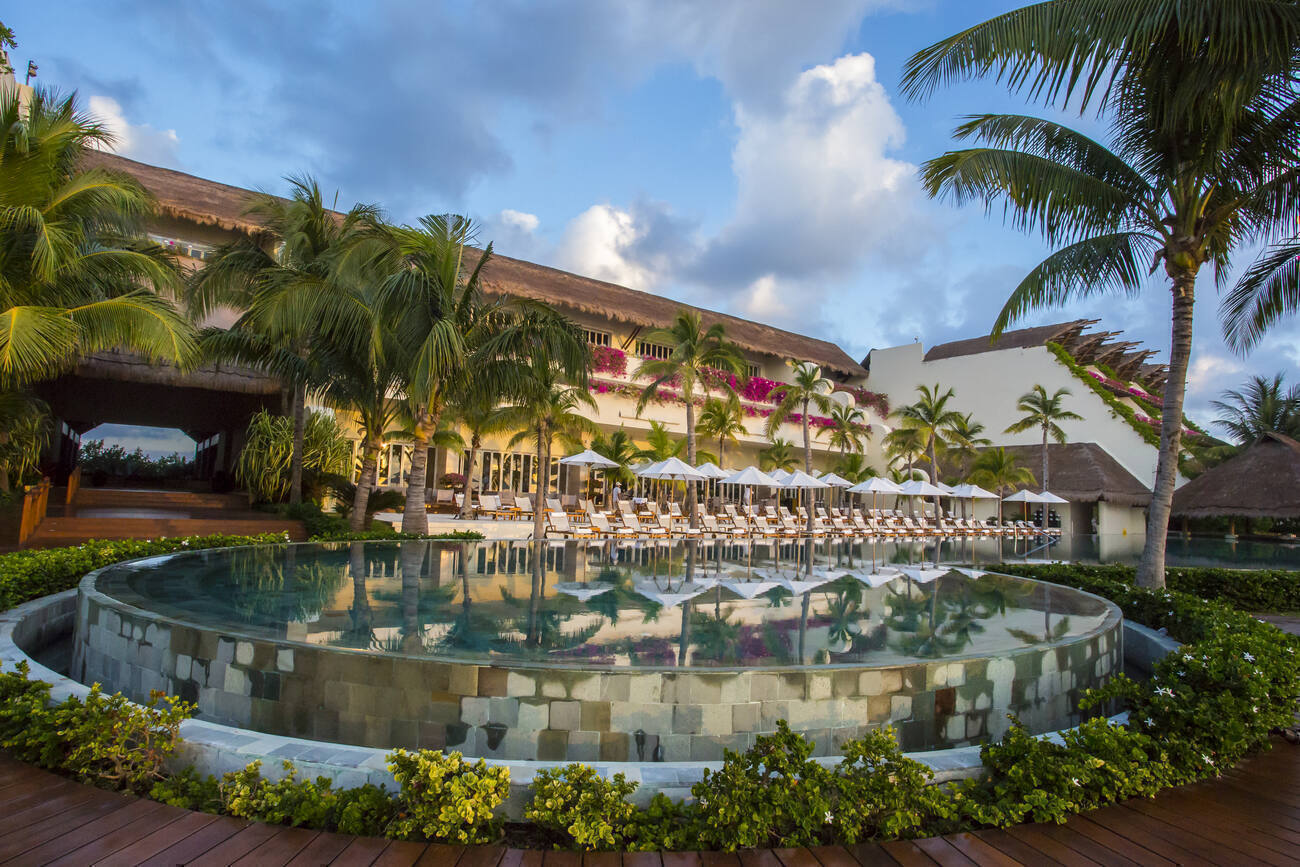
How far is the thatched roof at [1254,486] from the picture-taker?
19.2 m

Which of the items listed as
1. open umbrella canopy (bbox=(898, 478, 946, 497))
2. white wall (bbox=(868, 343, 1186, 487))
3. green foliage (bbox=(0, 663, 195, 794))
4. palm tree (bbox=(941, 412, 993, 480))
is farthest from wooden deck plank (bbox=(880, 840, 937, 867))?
white wall (bbox=(868, 343, 1186, 487))

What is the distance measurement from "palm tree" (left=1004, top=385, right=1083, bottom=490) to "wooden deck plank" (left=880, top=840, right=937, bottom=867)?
1018 inches

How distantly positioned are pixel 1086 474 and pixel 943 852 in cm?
2706

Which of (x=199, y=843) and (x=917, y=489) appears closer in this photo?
(x=199, y=843)

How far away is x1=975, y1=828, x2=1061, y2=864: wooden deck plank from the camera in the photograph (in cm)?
271

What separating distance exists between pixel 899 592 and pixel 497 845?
22.5 ft

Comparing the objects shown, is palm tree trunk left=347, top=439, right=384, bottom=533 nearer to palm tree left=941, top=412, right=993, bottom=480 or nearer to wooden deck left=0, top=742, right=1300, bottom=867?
wooden deck left=0, top=742, right=1300, bottom=867

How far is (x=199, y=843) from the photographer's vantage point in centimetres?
263

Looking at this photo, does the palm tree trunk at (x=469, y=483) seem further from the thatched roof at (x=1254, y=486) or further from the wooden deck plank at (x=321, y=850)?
the thatched roof at (x=1254, y=486)

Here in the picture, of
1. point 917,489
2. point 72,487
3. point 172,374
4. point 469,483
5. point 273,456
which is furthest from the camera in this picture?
point 917,489

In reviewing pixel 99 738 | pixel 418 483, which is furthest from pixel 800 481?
pixel 99 738

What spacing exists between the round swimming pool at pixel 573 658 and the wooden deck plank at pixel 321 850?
0.92 meters

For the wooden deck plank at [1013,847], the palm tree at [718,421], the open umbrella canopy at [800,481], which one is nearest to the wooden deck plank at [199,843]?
the wooden deck plank at [1013,847]

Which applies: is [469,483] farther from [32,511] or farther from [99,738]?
[99,738]
